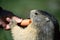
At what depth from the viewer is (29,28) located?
238cm

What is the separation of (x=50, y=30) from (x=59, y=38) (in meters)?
0.08

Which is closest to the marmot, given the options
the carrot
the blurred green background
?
the carrot

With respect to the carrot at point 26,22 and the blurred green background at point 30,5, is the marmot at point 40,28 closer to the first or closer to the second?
the carrot at point 26,22

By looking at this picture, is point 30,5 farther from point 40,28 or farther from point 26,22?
point 40,28

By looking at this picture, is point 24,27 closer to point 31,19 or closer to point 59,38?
point 31,19

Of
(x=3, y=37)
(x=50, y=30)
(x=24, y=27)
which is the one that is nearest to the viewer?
(x=50, y=30)

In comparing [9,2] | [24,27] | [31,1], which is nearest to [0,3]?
[9,2]

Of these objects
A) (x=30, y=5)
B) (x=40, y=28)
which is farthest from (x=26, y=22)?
(x=30, y=5)

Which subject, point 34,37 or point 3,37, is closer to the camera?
point 34,37

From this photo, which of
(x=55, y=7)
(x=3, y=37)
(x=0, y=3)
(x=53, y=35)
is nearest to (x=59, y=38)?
(x=53, y=35)

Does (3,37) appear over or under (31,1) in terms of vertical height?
under

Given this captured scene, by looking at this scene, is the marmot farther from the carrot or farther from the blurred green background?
the blurred green background

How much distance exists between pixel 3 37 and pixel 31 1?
6.01 feet

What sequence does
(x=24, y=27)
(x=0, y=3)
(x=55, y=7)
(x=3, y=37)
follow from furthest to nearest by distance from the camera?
(x=55, y=7), (x=0, y=3), (x=3, y=37), (x=24, y=27)
